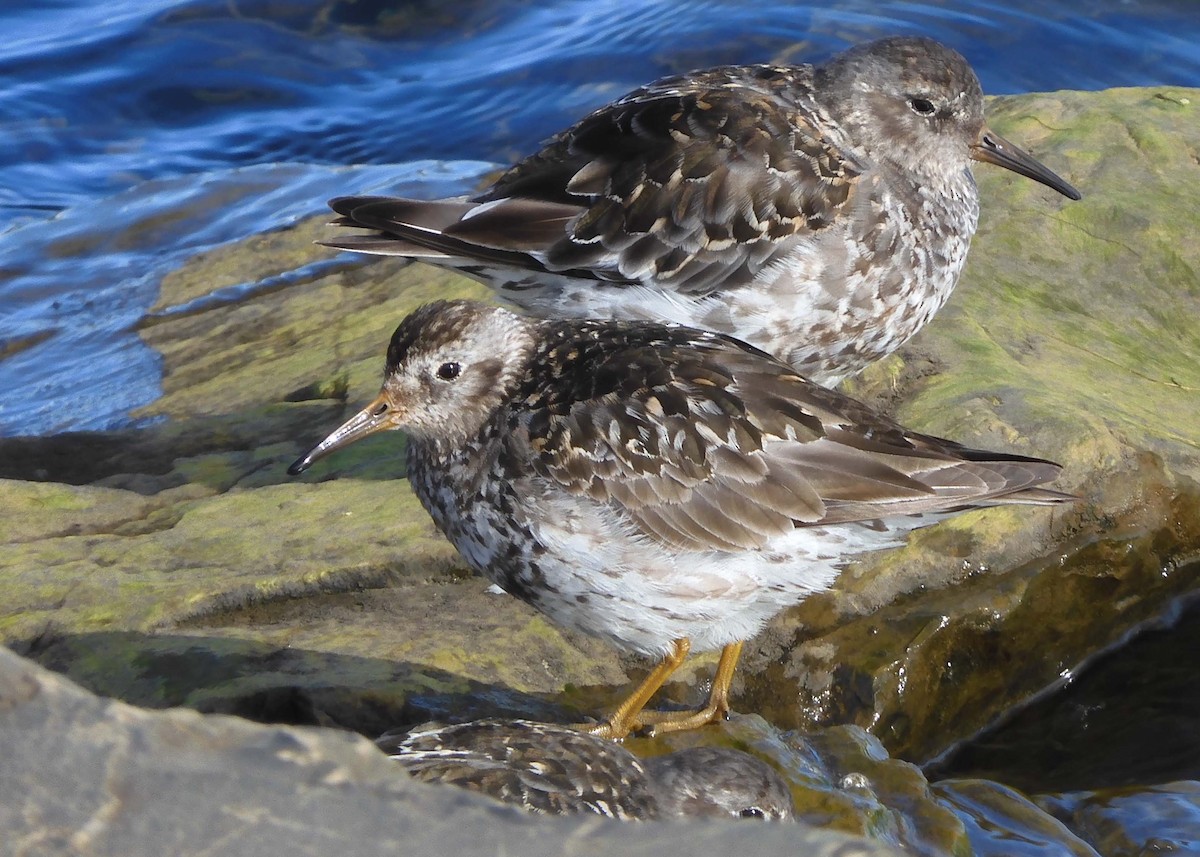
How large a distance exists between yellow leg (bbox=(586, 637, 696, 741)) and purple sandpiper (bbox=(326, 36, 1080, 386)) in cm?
181

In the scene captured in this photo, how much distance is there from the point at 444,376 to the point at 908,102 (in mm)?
3076

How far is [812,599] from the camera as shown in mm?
5973

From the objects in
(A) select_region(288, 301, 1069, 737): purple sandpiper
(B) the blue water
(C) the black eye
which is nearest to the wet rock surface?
(A) select_region(288, 301, 1069, 737): purple sandpiper

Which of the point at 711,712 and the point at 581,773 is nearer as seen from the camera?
the point at 581,773

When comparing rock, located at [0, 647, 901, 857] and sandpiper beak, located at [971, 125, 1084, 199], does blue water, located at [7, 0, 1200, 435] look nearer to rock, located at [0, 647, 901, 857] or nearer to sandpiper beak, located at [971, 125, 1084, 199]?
sandpiper beak, located at [971, 125, 1084, 199]

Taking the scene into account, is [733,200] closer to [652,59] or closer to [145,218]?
[145,218]

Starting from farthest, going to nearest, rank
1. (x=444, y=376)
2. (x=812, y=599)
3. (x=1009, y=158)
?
1. (x=1009, y=158)
2. (x=812, y=599)
3. (x=444, y=376)

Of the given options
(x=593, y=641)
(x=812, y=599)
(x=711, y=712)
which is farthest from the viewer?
(x=812, y=599)

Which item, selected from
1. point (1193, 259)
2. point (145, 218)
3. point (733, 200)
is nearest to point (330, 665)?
point (733, 200)

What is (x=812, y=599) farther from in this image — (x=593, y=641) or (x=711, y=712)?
(x=593, y=641)

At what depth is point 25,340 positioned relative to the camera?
33.2 ft

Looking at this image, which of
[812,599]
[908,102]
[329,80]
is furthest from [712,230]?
[329,80]

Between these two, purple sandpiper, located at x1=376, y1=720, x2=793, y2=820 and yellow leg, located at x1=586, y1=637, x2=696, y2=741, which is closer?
purple sandpiper, located at x1=376, y1=720, x2=793, y2=820

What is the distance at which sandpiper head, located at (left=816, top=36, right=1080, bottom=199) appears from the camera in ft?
24.2
